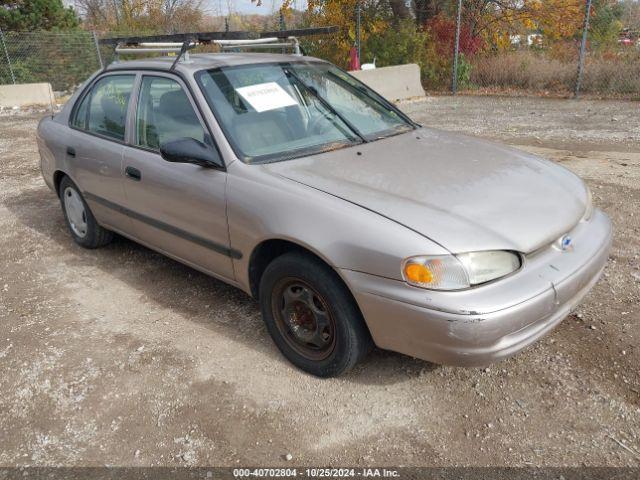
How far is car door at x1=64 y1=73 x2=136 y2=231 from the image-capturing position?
3.99 metres

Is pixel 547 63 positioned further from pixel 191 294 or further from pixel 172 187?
pixel 172 187

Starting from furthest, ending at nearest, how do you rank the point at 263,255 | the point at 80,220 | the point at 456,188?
the point at 80,220 < the point at 263,255 < the point at 456,188

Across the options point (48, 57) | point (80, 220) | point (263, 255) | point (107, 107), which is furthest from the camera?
point (48, 57)

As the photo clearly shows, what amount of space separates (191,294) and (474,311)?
93.2 inches

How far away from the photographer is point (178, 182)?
11.1 ft

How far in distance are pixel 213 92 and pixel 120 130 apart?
1.02 m

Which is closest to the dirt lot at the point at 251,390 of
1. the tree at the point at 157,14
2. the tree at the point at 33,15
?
the tree at the point at 33,15

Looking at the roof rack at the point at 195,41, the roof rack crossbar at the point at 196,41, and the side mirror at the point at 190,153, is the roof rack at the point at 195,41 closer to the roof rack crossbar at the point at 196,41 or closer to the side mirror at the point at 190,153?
the roof rack crossbar at the point at 196,41

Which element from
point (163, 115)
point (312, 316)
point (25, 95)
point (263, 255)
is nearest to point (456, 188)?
point (312, 316)

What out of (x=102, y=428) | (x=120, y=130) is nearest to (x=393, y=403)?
(x=102, y=428)

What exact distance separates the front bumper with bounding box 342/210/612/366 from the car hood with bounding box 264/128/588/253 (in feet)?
0.53

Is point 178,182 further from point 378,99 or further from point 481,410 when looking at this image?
point 481,410

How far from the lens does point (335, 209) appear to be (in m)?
2.63

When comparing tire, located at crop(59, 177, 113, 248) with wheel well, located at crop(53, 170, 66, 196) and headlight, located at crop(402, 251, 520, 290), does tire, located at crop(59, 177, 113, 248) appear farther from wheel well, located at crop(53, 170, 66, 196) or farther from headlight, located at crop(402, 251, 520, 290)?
headlight, located at crop(402, 251, 520, 290)
